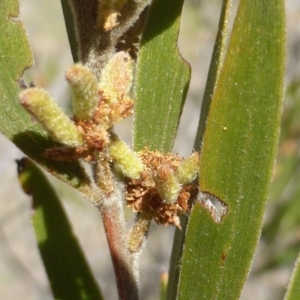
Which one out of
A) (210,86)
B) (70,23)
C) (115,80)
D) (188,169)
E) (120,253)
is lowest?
(120,253)

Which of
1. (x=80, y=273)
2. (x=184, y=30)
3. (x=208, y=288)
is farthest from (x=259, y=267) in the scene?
(x=184, y=30)

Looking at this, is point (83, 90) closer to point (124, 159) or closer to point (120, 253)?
point (124, 159)

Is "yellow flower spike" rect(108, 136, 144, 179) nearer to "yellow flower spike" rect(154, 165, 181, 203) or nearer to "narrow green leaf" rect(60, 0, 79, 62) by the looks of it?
"yellow flower spike" rect(154, 165, 181, 203)

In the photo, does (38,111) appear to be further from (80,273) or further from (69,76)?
(80,273)

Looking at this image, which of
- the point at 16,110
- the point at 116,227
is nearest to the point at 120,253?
the point at 116,227

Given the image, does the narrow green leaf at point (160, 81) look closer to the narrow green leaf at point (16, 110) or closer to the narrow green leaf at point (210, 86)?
the narrow green leaf at point (210, 86)

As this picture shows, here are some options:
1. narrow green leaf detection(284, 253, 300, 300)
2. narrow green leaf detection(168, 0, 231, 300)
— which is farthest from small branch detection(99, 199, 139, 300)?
narrow green leaf detection(284, 253, 300, 300)
